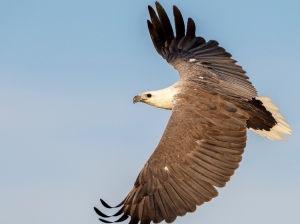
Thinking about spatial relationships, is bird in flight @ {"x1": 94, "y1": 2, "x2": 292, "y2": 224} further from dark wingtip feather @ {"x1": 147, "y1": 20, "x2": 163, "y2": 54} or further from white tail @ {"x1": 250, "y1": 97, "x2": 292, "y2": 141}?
dark wingtip feather @ {"x1": 147, "y1": 20, "x2": 163, "y2": 54}

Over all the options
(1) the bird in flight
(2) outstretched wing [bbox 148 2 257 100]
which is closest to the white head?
(1) the bird in flight

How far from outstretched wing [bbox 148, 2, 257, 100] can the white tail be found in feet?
1.66

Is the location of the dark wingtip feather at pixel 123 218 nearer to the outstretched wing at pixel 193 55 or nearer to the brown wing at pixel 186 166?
the brown wing at pixel 186 166

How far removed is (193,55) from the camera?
12336mm

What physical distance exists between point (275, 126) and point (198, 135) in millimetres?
2845

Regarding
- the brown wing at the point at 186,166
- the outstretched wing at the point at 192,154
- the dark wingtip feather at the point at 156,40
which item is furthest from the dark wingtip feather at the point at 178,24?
the brown wing at the point at 186,166

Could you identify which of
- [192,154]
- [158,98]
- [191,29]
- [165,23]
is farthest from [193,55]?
[192,154]

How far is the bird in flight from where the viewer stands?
793cm

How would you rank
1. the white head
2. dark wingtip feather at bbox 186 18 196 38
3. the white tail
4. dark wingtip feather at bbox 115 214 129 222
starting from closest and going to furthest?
1. dark wingtip feather at bbox 115 214 129 222
2. the white tail
3. the white head
4. dark wingtip feather at bbox 186 18 196 38

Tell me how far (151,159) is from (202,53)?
5029 millimetres

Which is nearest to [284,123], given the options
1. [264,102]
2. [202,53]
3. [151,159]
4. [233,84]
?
[264,102]

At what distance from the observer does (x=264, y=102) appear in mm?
10930

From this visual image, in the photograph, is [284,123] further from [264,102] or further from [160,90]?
[160,90]

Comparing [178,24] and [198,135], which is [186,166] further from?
[178,24]
